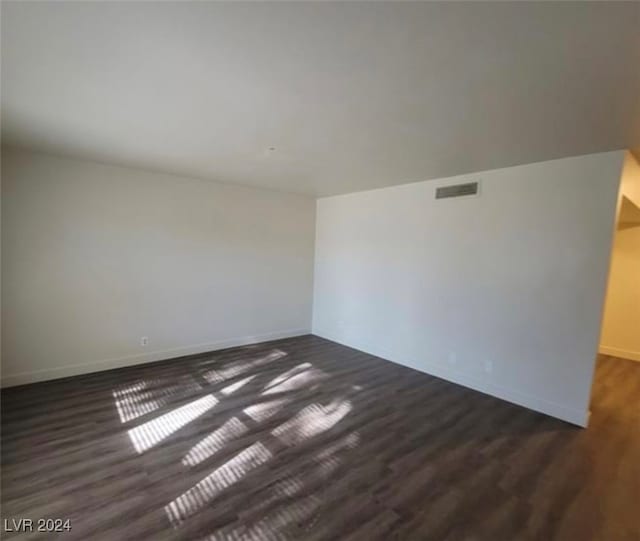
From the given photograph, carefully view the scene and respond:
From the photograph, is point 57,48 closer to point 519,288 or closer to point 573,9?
point 573,9

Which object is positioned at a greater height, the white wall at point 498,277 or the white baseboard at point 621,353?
the white wall at point 498,277

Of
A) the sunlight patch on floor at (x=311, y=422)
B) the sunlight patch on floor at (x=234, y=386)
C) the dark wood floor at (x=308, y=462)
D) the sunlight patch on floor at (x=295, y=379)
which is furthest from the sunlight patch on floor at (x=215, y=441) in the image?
the sunlight patch on floor at (x=295, y=379)

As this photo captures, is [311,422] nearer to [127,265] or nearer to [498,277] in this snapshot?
[498,277]

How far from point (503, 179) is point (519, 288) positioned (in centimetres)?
121

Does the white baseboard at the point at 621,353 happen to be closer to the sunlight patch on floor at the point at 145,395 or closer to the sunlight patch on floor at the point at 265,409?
the sunlight patch on floor at the point at 265,409

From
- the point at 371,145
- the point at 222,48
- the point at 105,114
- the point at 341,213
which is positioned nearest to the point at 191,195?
the point at 105,114

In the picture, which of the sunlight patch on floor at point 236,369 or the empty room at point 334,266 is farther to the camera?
the sunlight patch on floor at point 236,369

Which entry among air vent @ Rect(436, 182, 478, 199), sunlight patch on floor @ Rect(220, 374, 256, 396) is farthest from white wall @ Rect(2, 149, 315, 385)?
air vent @ Rect(436, 182, 478, 199)

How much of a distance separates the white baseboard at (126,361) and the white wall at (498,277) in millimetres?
1737

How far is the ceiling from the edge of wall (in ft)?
8.07

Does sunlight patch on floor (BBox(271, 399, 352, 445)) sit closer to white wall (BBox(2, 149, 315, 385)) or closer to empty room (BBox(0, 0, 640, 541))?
empty room (BBox(0, 0, 640, 541))

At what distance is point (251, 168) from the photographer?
3812 mm

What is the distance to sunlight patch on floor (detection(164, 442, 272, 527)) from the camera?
1811 millimetres

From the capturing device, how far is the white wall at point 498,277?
115 inches
